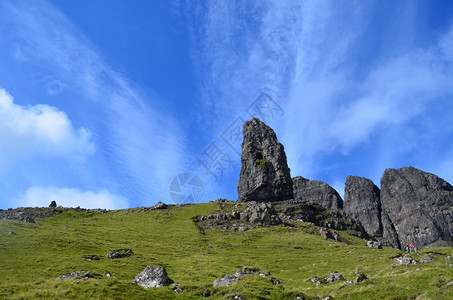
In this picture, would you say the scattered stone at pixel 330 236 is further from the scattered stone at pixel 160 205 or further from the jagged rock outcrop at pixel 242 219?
the scattered stone at pixel 160 205

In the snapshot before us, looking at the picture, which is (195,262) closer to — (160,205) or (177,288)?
(177,288)

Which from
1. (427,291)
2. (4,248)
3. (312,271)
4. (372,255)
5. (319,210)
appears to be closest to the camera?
(427,291)

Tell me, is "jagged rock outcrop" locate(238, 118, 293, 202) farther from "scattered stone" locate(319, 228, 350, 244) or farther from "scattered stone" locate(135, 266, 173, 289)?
"scattered stone" locate(135, 266, 173, 289)

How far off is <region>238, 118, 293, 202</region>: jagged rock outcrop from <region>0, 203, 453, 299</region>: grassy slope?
4291 cm

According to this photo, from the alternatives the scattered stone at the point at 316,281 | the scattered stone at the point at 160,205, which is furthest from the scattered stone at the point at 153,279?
the scattered stone at the point at 160,205

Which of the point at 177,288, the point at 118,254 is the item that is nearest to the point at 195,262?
the point at 118,254

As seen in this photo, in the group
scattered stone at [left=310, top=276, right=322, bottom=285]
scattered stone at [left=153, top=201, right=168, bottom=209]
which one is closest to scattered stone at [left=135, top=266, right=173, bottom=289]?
scattered stone at [left=310, top=276, right=322, bottom=285]

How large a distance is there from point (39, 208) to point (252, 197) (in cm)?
10485

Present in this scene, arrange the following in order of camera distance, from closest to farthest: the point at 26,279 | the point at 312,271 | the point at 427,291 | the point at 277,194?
the point at 427,291 → the point at 26,279 → the point at 312,271 → the point at 277,194

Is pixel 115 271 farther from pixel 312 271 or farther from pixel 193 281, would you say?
pixel 312 271

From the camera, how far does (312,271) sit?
211ft

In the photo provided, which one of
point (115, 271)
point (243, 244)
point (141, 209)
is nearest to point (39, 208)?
point (141, 209)

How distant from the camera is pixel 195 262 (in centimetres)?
6919

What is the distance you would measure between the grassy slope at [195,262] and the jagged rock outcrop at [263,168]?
42905mm
